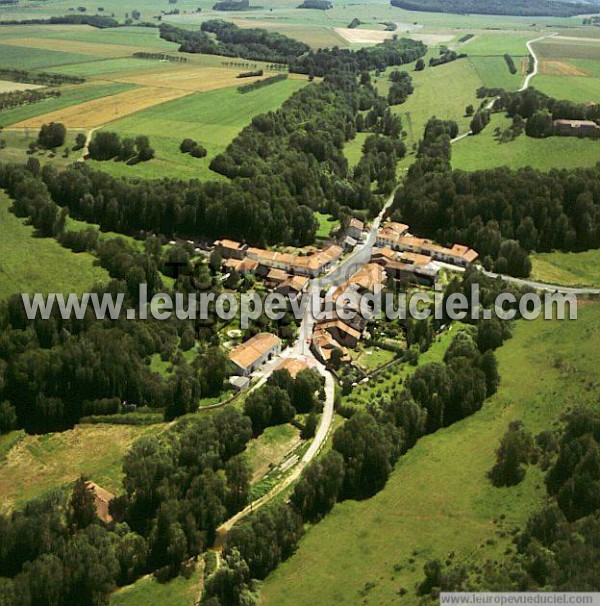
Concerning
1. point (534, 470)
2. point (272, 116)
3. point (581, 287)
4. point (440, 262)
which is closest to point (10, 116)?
point (272, 116)

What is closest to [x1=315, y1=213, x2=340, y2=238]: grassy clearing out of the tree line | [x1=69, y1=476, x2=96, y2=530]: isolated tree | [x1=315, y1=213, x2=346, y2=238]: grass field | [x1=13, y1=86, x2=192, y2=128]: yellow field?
[x1=315, y1=213, x2=346, y2=238]: grass field

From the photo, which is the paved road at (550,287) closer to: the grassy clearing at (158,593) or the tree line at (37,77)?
the grassy clearing at (158,593)

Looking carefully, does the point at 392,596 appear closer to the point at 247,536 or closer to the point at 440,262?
the point at 247,536

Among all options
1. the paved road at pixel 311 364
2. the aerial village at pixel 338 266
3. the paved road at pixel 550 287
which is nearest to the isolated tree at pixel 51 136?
the aerial village at pixel 338 266

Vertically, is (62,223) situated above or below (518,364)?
above

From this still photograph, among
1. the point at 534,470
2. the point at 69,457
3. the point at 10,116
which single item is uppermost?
the point at 10,116

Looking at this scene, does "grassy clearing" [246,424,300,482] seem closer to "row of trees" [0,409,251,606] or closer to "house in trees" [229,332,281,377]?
"row of trees" [0,409,251,606]
